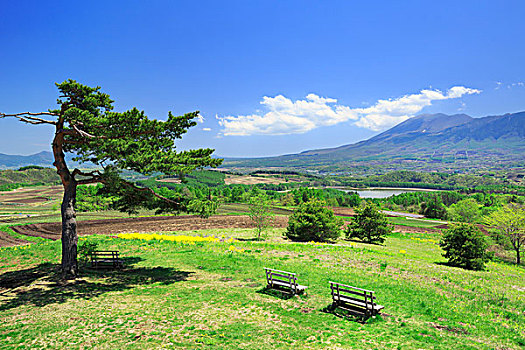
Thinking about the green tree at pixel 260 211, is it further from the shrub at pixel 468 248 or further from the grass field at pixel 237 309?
the shrub at pixel 468 248

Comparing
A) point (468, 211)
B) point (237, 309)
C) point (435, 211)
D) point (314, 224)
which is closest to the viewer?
point (237, 309)

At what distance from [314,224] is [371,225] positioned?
8.60m

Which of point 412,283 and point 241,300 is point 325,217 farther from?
point 241,300

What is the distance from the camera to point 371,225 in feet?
130

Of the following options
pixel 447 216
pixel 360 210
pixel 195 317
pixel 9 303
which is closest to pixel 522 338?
pixel 195 317

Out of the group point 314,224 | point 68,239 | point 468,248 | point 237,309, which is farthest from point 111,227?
point 468,248

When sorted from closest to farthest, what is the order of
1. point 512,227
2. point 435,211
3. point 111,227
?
point 512,227 < point 111,227 < point 435,211

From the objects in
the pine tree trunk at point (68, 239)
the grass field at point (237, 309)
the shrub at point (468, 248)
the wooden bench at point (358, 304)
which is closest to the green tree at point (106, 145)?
the pine tree trunk at point (68, 239)

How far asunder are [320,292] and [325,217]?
24517 mm

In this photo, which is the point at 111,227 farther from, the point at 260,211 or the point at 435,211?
the point at 435,211

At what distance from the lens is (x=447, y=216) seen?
90.3 meters

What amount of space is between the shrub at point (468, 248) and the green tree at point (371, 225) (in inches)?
498

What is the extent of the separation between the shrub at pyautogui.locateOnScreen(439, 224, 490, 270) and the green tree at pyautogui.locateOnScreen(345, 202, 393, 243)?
1264cm

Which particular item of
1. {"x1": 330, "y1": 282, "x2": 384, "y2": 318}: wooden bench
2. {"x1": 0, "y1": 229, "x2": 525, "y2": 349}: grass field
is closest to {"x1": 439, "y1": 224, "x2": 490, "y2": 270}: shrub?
{"x1": 0, "y1": 229, "x2": 525, "y2": 349}: grass field
